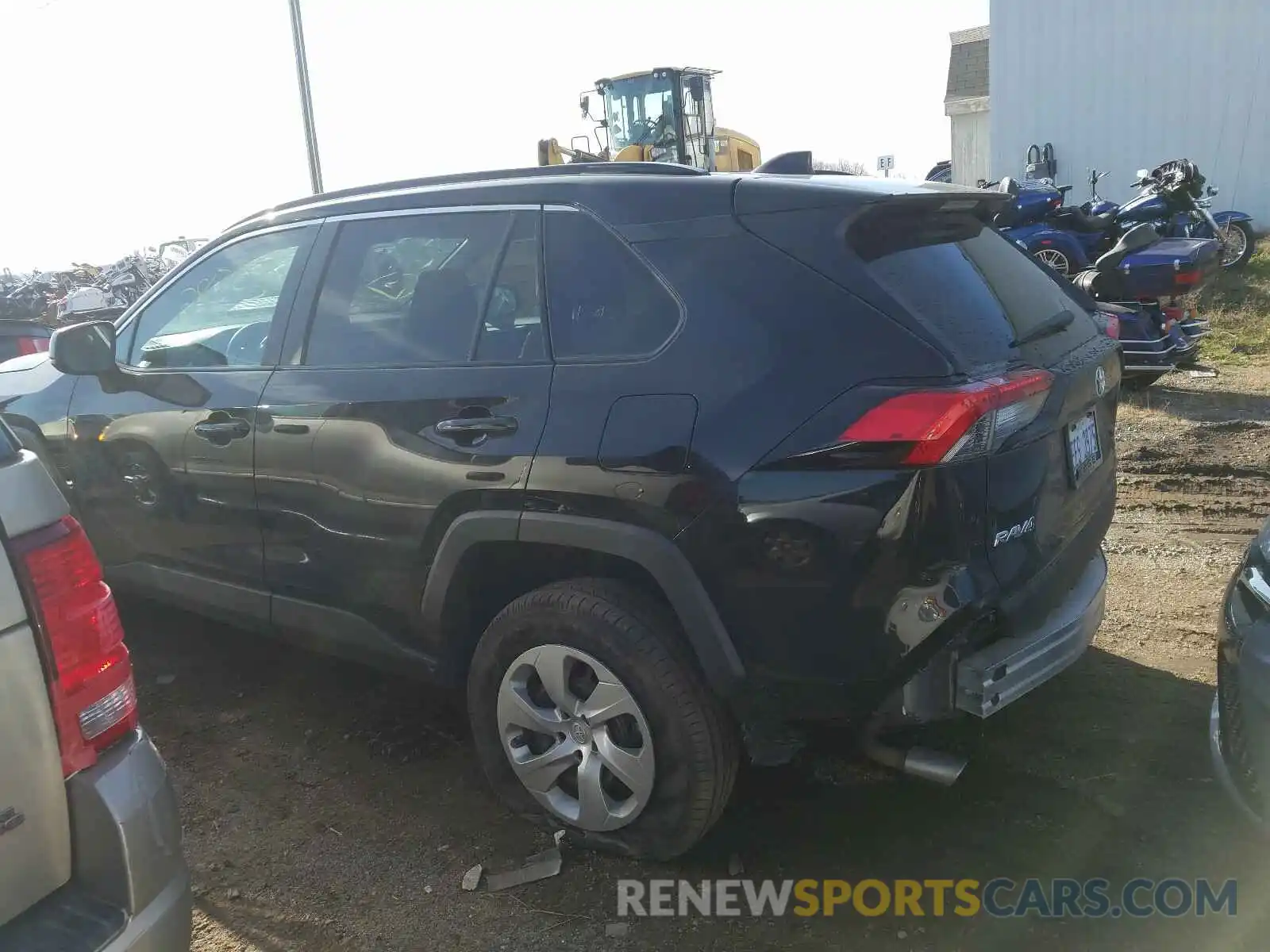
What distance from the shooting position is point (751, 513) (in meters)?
2.38

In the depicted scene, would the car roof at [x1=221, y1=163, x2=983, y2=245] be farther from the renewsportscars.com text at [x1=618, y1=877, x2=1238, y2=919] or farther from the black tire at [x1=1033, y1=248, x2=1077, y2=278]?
the black tire at [x1=1033, y1=248, x2=1077, y2=278]

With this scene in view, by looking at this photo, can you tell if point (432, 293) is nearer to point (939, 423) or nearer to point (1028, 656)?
point (939, 423)

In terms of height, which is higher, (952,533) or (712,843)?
(952,533)

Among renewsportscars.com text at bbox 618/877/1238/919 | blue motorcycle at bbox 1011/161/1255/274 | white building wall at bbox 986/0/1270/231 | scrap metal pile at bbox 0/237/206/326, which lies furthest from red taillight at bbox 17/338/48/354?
white building wall at bbox 986/0/1270/231

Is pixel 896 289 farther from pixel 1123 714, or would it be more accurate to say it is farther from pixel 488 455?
pixel 1123 714

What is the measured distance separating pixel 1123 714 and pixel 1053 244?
8.21m

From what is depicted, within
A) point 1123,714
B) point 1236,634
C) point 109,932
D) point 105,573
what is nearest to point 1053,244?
point 1123,714

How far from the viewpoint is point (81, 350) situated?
3705mm

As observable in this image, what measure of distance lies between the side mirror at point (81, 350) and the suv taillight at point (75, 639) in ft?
7.16

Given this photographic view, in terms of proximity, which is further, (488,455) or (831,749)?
(831,749)

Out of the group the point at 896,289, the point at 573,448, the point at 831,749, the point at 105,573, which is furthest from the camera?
the point at 105,573

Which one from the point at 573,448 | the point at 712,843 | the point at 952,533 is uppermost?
the point at 573,448

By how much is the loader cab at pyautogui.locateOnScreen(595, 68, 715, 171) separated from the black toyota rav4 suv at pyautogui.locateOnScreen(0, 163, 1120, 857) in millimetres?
16557

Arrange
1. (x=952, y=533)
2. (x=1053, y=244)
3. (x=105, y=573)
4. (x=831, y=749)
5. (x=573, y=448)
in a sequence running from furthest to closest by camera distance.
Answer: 1. (x=1053, y=244)
2. (x=105, y=573)
3. (x=831, y=749)
4. (x=573, y=448)
5. (x=952, y=533)
